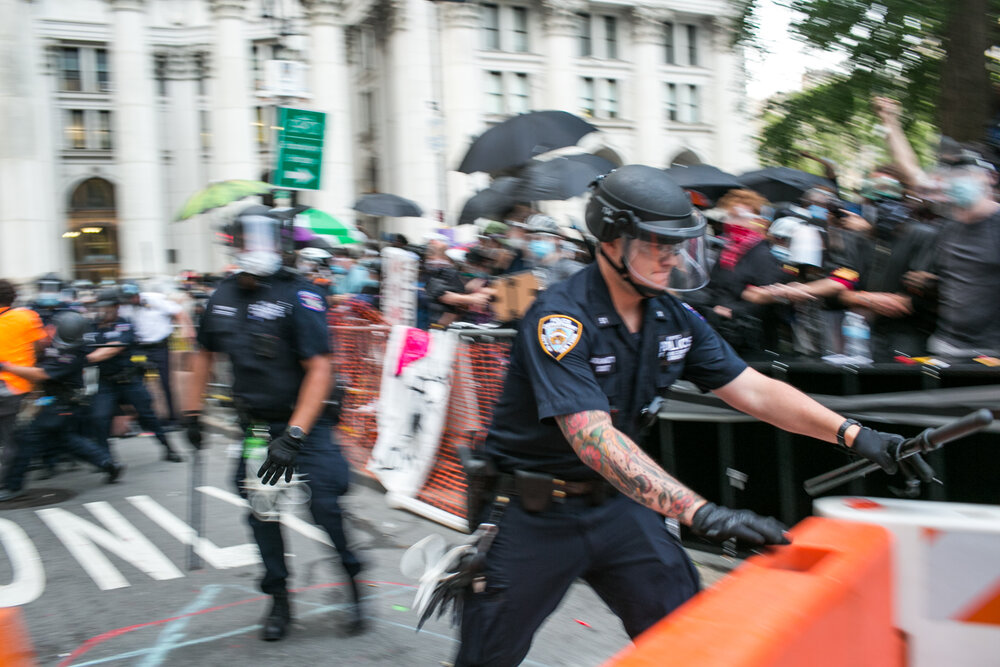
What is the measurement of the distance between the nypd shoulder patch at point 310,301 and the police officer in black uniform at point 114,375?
560cm

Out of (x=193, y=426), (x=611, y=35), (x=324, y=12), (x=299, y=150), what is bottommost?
(x=193, y=426)

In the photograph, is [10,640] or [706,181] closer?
[10,640]

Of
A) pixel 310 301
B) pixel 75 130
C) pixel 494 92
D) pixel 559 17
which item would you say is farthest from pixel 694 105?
pixel 310 301

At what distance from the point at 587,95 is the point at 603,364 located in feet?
168

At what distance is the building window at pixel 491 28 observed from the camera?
162ft

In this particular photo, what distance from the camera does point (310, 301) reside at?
4.77m

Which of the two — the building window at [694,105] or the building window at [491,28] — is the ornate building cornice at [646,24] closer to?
the building window at [694,105]

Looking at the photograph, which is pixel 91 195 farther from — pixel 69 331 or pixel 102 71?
pixel 69 331

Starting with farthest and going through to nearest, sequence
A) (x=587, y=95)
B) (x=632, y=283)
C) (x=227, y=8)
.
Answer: (x=587, y=95)
(x=227, y=8)
(x=632, y=283)

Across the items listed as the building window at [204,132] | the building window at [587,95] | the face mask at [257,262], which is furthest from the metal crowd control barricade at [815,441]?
the building window at [204,132]

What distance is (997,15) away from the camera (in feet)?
34.1

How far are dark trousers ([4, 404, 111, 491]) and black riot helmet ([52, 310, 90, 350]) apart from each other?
0.61 meters

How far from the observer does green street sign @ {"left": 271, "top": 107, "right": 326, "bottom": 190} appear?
1012cm

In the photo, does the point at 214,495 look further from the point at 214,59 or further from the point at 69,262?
the point at 69,262
